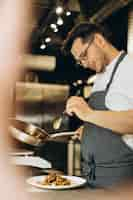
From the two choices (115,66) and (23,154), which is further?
(23,154)

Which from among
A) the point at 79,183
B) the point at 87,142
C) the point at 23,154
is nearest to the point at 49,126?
the point at 23,154

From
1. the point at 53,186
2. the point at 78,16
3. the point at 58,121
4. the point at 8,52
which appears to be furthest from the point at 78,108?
the point at 58,121

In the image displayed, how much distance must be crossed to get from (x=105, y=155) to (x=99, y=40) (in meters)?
0.36

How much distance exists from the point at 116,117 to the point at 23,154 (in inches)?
31.5

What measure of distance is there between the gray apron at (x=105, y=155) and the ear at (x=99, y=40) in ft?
0.32

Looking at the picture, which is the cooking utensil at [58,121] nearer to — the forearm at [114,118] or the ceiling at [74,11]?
the ceiling at [74,11]

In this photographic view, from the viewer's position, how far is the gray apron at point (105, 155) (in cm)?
93

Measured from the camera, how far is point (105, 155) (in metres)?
0.96

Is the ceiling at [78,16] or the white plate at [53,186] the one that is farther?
the ceiling at [78,16]

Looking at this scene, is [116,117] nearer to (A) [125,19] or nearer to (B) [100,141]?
(B) [100,141]

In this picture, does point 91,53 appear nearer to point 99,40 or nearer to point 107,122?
point 99,40

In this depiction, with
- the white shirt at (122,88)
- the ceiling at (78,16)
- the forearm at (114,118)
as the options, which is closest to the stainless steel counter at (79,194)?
the forearm at (114,118)

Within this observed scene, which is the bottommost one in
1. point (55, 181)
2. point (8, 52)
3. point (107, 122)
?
point (55, 181)

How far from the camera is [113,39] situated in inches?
71.7
